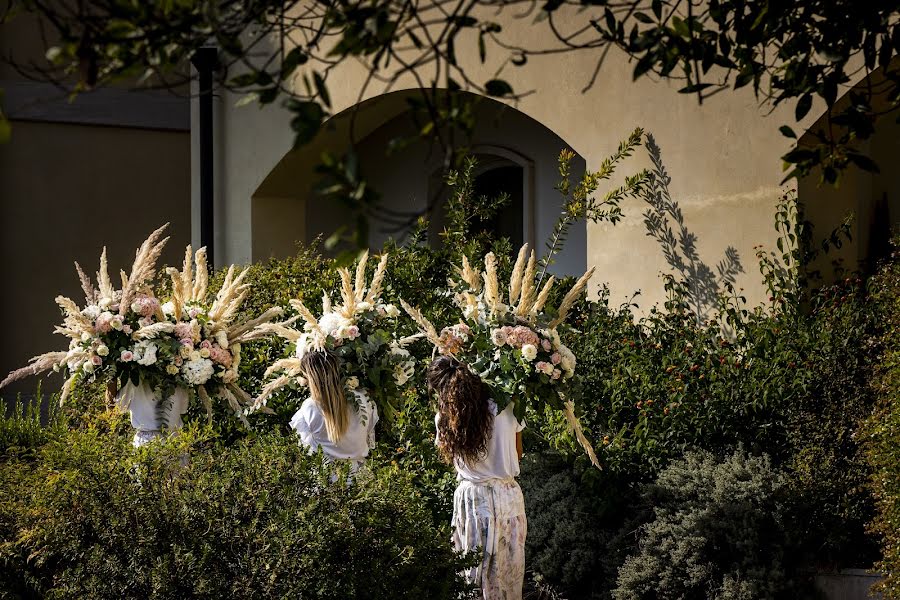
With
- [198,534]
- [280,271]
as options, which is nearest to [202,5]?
[198,534]

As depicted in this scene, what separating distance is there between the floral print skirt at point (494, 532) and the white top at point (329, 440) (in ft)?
2.72

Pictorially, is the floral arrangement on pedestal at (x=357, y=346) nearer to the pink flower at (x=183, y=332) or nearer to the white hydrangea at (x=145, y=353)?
the pink flower at (x=183, y=332)

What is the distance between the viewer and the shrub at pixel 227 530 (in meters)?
4.33

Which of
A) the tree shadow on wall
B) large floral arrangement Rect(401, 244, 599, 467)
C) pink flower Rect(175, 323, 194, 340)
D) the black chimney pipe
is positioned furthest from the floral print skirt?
the black chimney pipe

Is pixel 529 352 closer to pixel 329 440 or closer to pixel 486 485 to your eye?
pixel 486 485

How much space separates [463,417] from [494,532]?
2.22 ft

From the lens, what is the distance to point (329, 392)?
261 inches

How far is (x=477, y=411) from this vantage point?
237 inches

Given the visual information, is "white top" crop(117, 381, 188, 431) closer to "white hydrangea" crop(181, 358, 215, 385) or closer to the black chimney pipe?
"white hydrangea" crop(181, 358, 215, 385)

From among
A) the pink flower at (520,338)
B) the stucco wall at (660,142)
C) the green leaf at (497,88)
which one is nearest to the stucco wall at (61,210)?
the stucco wall at (660,142)

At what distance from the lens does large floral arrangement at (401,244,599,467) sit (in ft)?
20.1

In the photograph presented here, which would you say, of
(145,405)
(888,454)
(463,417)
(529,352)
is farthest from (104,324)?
(888,454)

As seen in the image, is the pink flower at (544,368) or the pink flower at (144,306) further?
the pink flower at (144,306)

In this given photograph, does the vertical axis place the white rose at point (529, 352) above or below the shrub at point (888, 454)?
above
